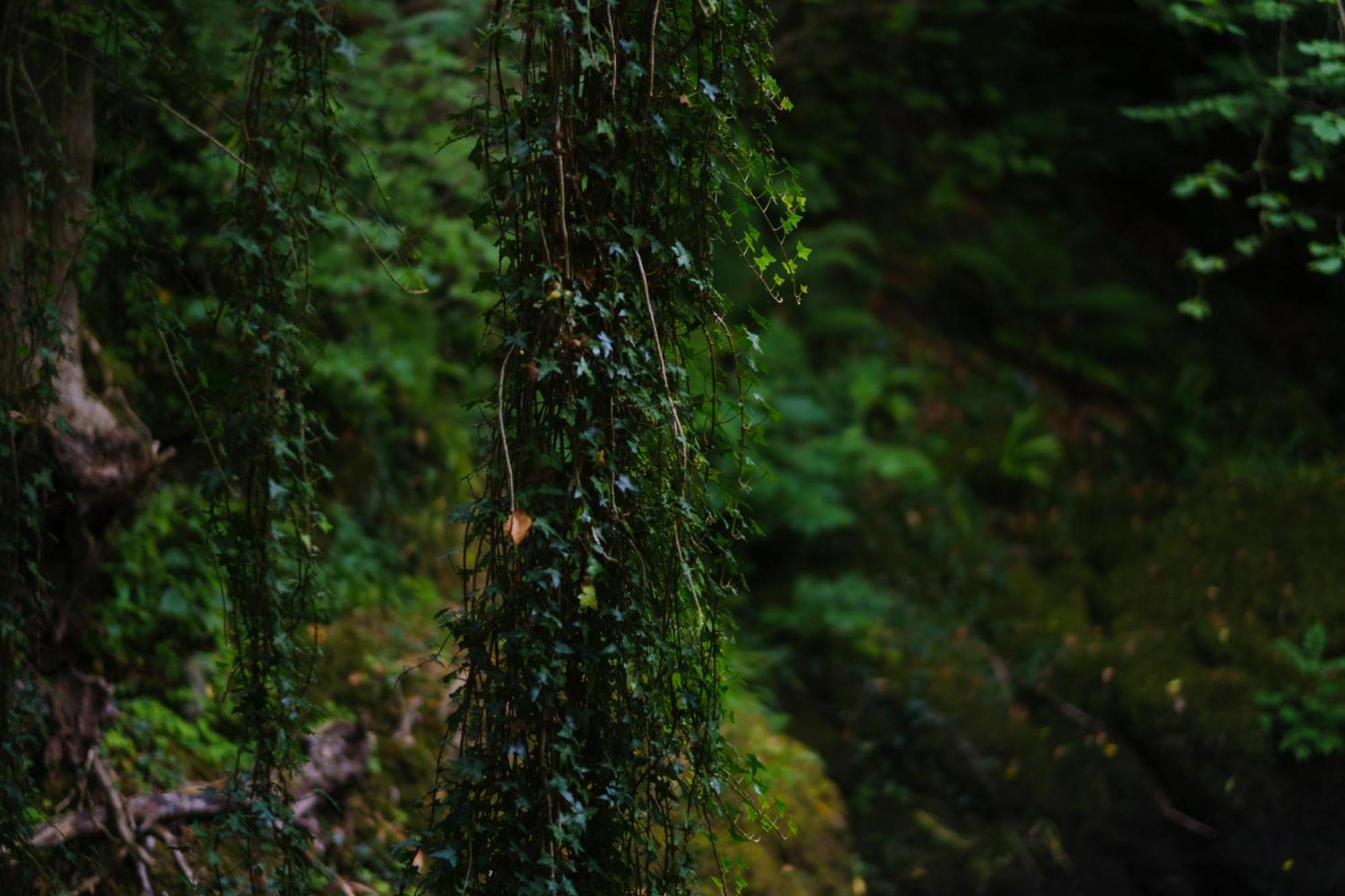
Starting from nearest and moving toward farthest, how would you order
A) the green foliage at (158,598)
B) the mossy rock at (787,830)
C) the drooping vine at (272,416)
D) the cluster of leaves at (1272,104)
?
1. the drooping vine at (272,416)
2. the green foliage at (158,598)
3. the cluster of leaves at (1272,104)
4. the mossy rock at (787,830)

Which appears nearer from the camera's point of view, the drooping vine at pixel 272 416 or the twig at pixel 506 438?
the twig at pixel 506 438

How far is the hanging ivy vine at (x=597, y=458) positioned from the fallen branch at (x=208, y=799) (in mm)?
669

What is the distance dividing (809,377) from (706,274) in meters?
5.97

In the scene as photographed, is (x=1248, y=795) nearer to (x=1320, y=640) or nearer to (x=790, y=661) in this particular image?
(x=1320, y=640)

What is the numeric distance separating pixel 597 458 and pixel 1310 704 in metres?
5.12

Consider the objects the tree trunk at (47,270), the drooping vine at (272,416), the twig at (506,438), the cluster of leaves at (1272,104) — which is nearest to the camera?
the twig at (506,438)

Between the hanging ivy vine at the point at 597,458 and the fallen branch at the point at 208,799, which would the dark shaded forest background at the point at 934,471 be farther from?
the hanging ivy vine at the point at 597,458

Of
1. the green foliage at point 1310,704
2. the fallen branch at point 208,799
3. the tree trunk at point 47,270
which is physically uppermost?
the tree trunk at point 47,270

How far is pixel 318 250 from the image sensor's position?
17.3 ft

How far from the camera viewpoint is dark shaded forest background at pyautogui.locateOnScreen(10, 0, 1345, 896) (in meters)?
4.44

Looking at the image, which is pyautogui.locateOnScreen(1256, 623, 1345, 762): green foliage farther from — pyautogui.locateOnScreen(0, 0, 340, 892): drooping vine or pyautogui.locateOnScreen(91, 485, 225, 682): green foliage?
pyautogui.locateOnScreen(91, 485, 225, 682): green foliage

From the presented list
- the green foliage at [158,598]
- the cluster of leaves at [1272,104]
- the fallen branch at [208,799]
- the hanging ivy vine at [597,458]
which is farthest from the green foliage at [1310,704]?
the green foliage at [158,598]

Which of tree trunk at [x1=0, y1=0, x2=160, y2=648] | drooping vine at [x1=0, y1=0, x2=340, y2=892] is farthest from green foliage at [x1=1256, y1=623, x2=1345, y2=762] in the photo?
tree trunk at [x1=0, y1=0, x2=160, y2=648]

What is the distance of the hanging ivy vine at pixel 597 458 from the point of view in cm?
218
